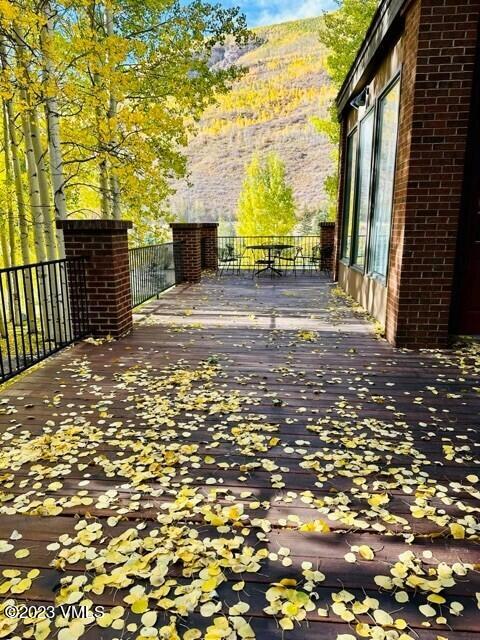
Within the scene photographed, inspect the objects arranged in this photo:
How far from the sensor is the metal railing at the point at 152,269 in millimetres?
6566

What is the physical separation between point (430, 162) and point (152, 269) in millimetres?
4850

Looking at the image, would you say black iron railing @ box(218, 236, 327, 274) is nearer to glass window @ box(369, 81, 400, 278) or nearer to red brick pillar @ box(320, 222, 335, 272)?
red brick pillar @ box(320, 222, 335, 272)

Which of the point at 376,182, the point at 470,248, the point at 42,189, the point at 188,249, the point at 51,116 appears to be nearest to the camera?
the point at 470,248

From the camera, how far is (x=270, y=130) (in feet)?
154

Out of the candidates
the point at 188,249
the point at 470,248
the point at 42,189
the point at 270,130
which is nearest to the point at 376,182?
the point at 470,248

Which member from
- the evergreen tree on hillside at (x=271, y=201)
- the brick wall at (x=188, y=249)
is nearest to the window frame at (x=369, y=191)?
the brick wall at (x=188, y=249)

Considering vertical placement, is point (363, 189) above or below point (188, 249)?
above

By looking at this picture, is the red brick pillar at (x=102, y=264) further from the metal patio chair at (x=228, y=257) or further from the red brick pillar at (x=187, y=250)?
the metal patio chair at (x=228, y=257)

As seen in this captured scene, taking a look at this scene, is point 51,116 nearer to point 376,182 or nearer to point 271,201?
point 376,182

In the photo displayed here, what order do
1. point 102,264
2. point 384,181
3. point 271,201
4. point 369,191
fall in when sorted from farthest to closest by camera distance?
point 271,201 → point 369,191 → point 384,181 → point 102,264

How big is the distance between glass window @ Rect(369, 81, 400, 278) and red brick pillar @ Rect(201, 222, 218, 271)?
19.9 ft

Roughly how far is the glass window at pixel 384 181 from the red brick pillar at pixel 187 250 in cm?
413

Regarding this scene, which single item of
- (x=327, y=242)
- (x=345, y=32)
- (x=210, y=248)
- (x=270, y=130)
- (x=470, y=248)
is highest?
(x=270, y=130)

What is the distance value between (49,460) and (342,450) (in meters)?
1.59
